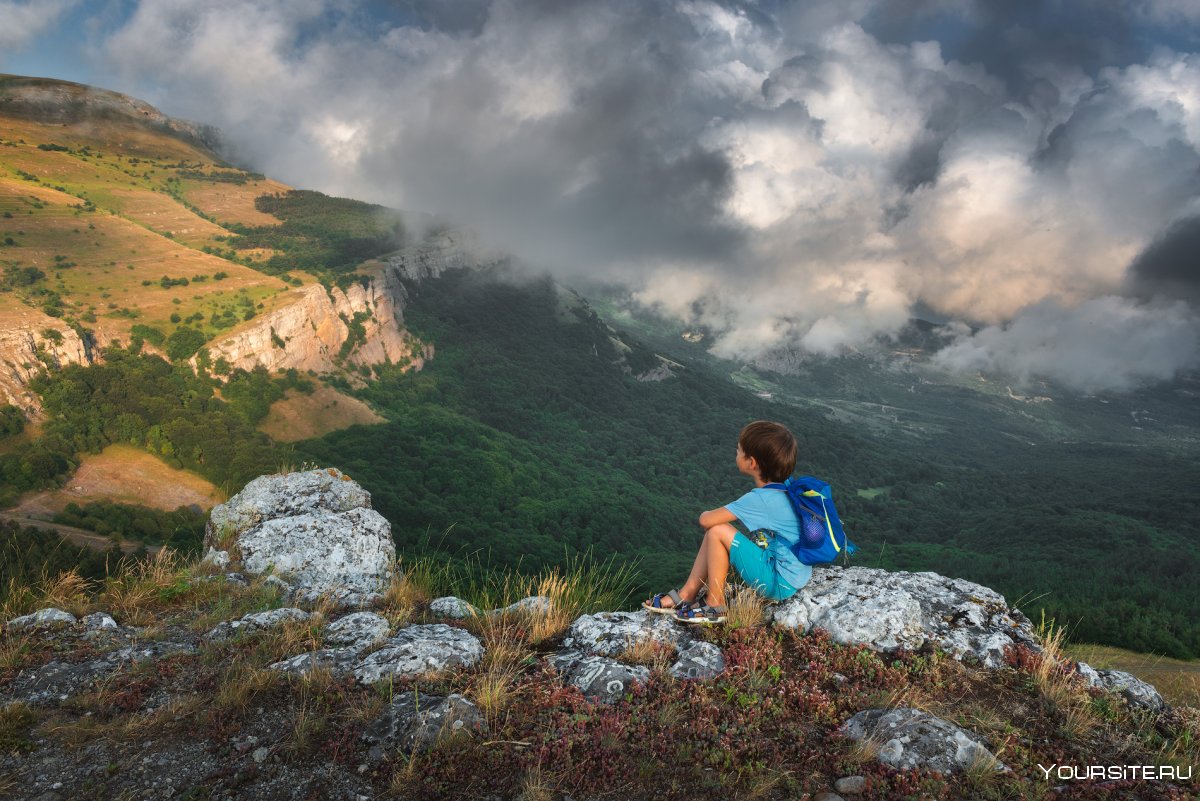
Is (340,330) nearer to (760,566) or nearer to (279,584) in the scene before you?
(279,584)

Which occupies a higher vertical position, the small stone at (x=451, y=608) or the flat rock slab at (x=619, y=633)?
the flat rock slab at (x=619, y=633)

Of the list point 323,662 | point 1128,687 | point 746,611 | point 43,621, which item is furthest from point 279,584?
point 1128,687

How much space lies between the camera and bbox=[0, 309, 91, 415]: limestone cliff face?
176 feet

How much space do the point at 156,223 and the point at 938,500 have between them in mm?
239118

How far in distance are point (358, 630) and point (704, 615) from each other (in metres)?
3.86

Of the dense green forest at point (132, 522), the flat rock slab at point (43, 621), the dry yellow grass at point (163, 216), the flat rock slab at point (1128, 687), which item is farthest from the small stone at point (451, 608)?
the dry yellow grass at point (163, 216)

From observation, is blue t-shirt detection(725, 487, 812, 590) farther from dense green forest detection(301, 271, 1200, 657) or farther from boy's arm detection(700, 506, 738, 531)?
dense green forest detection(301, 271, 1200, 657)

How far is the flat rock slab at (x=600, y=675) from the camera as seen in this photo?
4621mm

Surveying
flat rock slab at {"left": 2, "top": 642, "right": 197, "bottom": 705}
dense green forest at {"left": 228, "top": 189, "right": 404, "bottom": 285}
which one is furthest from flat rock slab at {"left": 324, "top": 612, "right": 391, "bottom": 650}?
dense green forest at {"left": 228, "top": 189, "right": 404, "bottom": 285}

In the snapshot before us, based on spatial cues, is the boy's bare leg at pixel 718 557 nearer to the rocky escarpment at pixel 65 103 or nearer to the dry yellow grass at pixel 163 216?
the dry yellow grass at pixel 163 216

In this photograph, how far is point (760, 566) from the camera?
6.15 metres

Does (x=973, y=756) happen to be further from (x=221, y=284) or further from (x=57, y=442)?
(x=221, y=284)

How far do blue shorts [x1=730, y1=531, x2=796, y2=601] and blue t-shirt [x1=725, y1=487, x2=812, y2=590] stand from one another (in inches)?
4.1

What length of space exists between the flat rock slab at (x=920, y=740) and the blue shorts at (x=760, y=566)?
6.09ft
